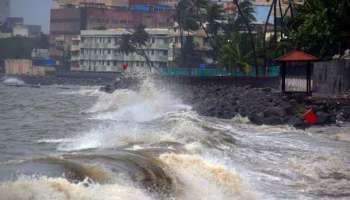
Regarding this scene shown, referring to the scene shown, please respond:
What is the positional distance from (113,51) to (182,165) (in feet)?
260

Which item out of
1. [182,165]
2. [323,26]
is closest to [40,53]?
[323,26]

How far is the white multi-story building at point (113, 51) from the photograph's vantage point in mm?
85250

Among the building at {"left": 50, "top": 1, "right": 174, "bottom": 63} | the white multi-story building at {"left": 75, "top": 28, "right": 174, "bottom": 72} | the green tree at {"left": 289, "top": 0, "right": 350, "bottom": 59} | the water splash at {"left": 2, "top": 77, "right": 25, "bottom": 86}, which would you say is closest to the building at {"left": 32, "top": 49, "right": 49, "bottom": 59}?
the building at {"left": 50, "top": 1, "right": 174, "bottom": 63}

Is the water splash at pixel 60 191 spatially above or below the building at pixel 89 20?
below

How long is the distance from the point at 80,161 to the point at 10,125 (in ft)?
50.7

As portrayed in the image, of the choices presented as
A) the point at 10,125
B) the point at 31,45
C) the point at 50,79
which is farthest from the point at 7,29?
the point at 10,125

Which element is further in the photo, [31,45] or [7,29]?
[7,29]

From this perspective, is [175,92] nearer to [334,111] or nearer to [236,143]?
[334,111]

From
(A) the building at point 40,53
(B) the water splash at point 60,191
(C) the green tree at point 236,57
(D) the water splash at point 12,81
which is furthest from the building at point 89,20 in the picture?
(B) the water splash at point 60,191

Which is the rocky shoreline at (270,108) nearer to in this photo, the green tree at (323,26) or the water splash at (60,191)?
the green tree at (323,26)

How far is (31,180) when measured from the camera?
8.90 m

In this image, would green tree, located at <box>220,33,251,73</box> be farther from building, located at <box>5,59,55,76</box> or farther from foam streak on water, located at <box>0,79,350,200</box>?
building, located at <box>5,59,55,76</box>

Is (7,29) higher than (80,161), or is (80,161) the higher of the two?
(7,29)

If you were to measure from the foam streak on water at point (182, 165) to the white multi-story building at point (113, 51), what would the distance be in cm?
6238
